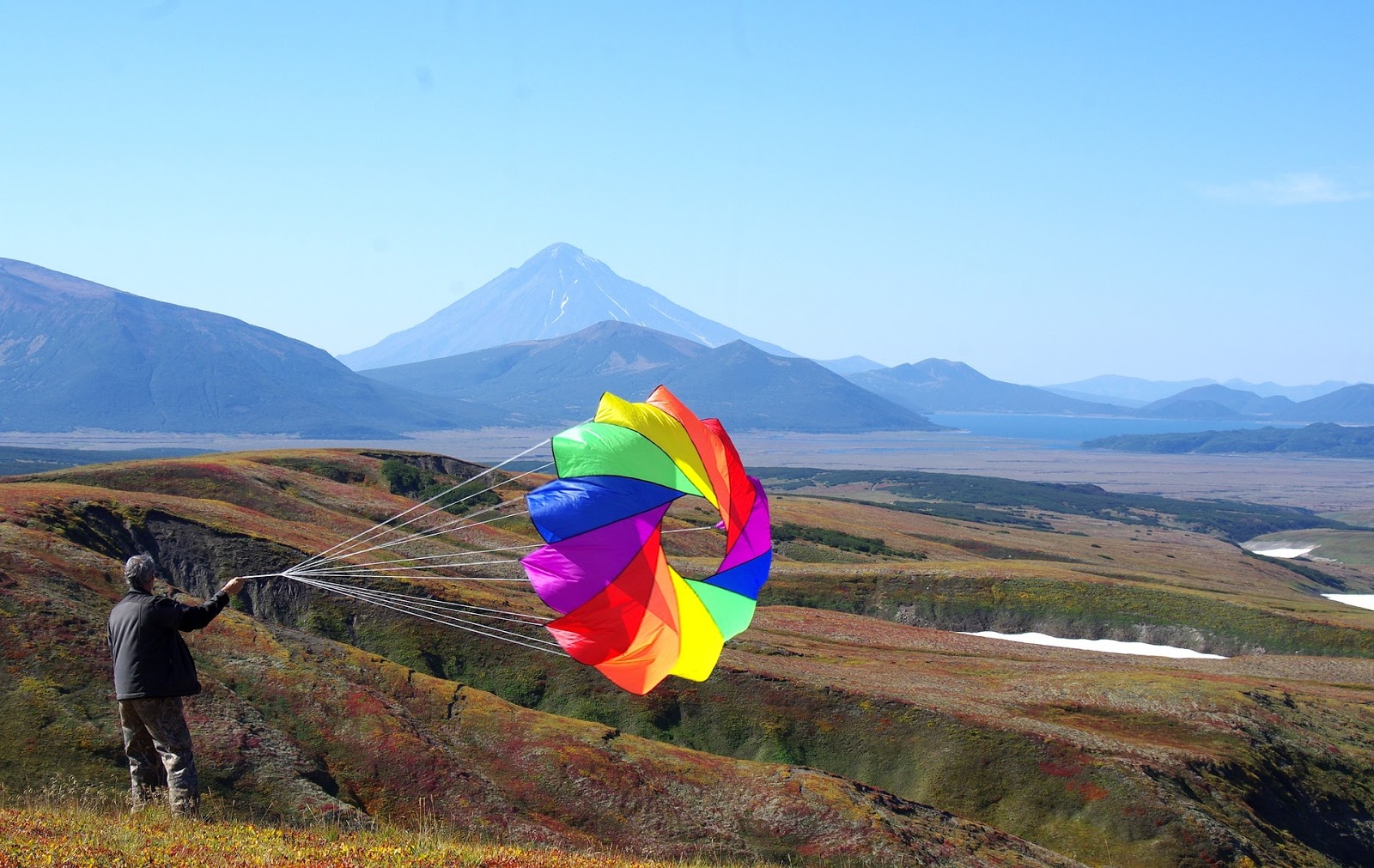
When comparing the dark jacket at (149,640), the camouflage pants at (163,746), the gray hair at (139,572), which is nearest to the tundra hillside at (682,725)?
the camouflage pants at (163,746)

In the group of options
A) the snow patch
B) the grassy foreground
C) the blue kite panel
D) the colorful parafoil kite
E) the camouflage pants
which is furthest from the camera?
the snow patch

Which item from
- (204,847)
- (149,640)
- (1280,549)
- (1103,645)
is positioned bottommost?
(1280,549)

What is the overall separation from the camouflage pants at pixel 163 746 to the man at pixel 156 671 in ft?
0.04

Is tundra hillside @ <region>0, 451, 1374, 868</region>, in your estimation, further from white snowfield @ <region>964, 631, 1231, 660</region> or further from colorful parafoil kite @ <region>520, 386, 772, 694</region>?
colorful parafoil kite @ <region>520, 386, 772, 694</region>

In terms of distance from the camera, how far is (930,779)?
37.4 meters

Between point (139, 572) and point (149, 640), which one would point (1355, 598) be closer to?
point (149, 640)

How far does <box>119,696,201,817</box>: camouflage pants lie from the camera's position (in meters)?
14.7

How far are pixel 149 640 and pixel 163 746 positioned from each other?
1.60 metres

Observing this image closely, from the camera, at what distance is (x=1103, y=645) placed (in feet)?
216

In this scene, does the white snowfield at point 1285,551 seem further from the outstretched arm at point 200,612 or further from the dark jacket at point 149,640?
the dark jacket at point 149,640

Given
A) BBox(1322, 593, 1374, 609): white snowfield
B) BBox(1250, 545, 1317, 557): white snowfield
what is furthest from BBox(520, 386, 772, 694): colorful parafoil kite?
BBox(1250, 545, 1317, 557): white snowfield

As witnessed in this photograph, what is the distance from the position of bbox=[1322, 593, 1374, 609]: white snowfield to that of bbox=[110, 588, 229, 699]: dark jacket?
128744 millimetres

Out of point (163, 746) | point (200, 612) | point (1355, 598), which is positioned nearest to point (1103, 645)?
point (163, 746)

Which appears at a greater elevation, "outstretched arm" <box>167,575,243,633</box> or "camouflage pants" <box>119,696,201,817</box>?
"outstretched arm" <box>167,575,243,633</box>
